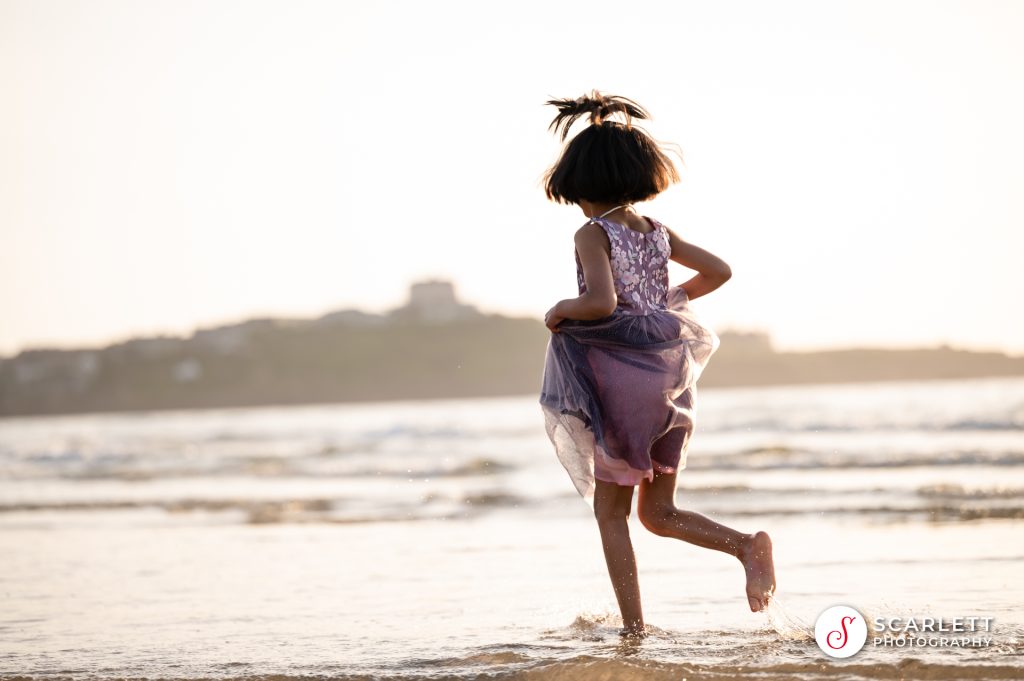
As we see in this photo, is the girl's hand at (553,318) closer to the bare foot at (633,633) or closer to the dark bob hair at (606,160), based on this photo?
the dark bob hair at (606,160)

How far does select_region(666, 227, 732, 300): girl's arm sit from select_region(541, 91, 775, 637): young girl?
7 cm

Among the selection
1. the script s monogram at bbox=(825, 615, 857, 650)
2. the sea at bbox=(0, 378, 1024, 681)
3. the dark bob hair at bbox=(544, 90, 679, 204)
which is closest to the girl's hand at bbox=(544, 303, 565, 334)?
the dark bob hair at bbox=(544, 90, 679, 204)

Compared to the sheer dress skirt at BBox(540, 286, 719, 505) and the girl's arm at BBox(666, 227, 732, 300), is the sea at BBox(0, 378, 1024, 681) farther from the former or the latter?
the girl's arm at BBox(666, 227, 732, 300)

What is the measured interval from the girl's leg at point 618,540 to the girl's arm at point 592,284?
62 cm

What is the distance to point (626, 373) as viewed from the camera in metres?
4.04

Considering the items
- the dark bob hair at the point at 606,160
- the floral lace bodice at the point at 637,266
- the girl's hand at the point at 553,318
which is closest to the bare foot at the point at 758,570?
the floral lace bodice at the point at 637,266

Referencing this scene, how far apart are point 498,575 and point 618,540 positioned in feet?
6.29

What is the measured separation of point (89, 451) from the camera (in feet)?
68.5

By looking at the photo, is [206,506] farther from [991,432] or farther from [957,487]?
[991,432]

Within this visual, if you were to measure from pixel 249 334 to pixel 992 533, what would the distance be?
248 ft

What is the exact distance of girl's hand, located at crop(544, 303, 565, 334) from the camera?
3.99 meters

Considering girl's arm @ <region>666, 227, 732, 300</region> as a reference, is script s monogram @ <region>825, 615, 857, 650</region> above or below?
below

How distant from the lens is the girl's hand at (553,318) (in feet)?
13.1

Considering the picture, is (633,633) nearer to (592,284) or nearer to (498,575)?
(592,284)
